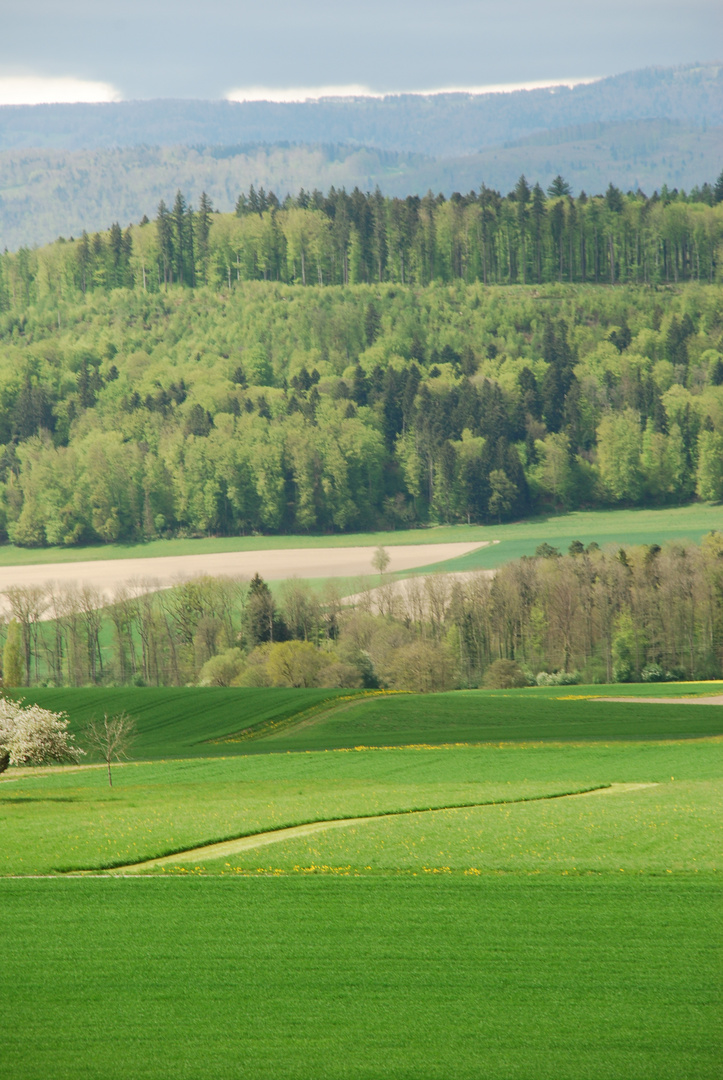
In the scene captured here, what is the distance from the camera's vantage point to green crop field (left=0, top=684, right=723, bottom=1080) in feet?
55.2

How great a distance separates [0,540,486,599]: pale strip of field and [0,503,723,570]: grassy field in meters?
6.70

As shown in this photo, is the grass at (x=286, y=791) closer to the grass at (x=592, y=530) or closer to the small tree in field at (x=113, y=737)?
the small tree in field at (x=113, y=737)

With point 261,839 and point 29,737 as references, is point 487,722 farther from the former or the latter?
point 261,839

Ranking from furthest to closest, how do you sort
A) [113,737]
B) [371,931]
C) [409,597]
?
[409,597] → [113,737] → [371,931]

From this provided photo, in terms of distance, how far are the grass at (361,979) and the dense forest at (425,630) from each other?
5646 cm

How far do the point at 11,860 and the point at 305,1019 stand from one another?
12066 mm

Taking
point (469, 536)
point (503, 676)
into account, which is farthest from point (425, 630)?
point (469, 536)

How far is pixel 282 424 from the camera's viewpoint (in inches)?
7505

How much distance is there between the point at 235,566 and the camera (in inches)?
5669

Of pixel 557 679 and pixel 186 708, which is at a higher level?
pixel 186 708

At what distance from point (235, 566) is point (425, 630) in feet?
165

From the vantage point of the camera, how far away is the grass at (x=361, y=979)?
16.5 m

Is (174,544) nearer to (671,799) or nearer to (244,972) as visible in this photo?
(671,799)

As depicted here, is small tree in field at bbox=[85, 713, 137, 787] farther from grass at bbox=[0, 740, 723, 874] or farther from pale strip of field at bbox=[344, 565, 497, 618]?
pale strip of field at bbox=[344, 565, 497, 618]
